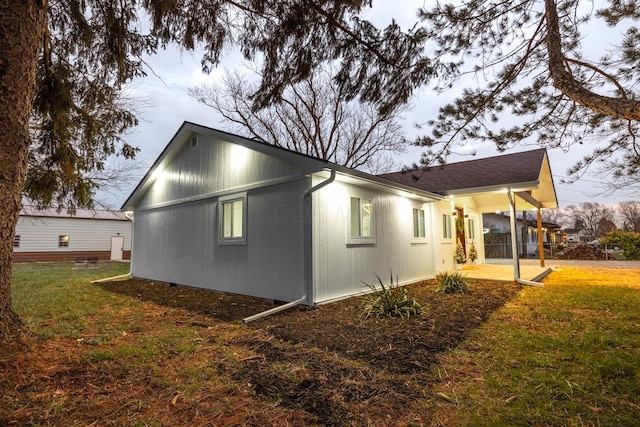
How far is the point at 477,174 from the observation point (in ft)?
34.6

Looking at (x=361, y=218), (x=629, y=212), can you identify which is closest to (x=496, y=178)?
(x=361, y=218)

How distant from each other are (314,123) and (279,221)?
1183cm

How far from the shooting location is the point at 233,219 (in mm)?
7582

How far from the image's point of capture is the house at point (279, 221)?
6.10 meters

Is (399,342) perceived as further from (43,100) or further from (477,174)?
(477,174)

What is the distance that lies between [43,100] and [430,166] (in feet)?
20.5

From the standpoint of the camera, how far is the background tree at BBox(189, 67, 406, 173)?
1634 centimetres

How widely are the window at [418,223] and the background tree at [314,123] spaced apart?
773 cm

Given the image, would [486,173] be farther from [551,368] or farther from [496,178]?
[551,368]

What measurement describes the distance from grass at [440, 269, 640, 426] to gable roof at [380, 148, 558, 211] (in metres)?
3.87

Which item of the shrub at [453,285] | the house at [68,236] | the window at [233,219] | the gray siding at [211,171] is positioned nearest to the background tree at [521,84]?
the gray siding at [211,171]

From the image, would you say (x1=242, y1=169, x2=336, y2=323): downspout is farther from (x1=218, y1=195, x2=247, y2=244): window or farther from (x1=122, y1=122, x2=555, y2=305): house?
(x1=218, y1=195, x2=247, y2=244): window

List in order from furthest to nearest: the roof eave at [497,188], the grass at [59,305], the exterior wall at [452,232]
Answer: the exterior wall at [452,232], the roof eave at [497,188], the grass at [59,305]

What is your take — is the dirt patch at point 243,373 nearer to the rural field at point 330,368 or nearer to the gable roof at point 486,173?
the rural field at point 330,368
